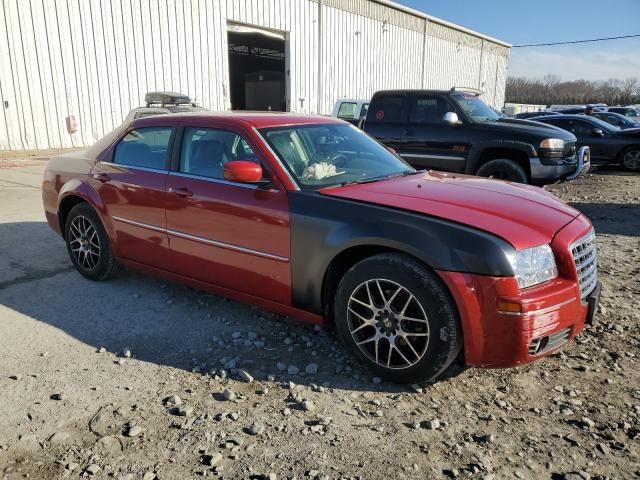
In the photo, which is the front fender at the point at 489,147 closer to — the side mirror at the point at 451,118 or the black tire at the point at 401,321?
the side mirror at the point at 451,118

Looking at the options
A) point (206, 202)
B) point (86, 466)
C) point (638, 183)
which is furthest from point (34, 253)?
point (638, 183)

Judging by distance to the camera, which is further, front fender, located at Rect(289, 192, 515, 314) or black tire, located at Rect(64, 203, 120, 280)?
black tire, located at Rect(64, 203, 120, 280)

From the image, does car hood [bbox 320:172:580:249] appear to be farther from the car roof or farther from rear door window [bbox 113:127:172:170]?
rear door window [bbox 113:127:172:170]

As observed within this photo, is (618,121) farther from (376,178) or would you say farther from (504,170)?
(376,178)

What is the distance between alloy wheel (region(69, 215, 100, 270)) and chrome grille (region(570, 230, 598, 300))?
12.8ft

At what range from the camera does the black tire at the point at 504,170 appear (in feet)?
26.2

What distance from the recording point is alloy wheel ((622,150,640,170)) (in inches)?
525

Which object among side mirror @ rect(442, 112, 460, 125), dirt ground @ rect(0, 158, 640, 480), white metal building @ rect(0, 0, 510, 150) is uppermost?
white metal building @ rect(0, 0, 510, 150)

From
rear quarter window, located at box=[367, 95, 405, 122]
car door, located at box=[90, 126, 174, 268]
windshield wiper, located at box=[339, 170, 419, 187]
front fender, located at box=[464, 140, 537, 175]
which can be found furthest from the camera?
rear quarter window, located at box=[367, 95, 405, 122]

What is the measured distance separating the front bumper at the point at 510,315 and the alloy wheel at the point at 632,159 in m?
12.6

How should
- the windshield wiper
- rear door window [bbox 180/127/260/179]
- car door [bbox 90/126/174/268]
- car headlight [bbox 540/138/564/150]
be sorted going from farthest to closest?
car headlight [bbox 540/138/564/150]
car door [bbox 90/126/174/268]
rear door window [bbox 180/127/260/179]
the windshield wiper

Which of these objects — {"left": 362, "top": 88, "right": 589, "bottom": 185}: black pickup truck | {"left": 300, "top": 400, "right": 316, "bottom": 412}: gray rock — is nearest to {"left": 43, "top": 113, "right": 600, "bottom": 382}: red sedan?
{"left": 300, "top": 400, "right": 316, "bottom": 412}: gray rock

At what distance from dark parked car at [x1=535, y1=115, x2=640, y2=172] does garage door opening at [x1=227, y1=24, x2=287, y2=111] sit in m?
20.6

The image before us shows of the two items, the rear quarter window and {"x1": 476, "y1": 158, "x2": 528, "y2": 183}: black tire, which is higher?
the rear quarter window
